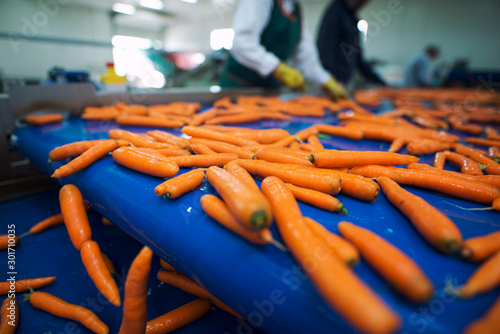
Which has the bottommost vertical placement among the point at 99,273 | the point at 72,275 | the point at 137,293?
the point at 72,275

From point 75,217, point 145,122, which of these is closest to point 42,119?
point 145,122

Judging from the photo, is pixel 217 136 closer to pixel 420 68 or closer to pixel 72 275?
pixel 72 275

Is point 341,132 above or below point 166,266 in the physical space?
above

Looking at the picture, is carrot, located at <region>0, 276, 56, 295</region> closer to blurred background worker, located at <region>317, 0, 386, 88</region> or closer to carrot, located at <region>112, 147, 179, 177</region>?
carrot, located at <region>112, 147, 179, 177</region>

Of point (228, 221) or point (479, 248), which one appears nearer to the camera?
point (479, 248)

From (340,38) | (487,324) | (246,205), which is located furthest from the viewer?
(340,38)

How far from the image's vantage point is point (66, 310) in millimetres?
1122

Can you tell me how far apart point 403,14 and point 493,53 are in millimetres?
3864

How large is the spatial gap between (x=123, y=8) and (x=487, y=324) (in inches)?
722

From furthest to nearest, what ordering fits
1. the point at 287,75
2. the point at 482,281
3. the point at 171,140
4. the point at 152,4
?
the point at 152,4
the point at 287,75
the point at 171,140
the point at 482,281

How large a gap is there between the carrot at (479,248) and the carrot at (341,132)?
1229 millimetres

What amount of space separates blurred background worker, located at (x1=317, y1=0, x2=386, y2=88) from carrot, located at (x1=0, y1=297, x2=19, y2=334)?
4.89 m

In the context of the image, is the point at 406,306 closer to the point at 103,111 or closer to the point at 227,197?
the point at 227,197

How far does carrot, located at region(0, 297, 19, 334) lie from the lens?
1.02 metres
